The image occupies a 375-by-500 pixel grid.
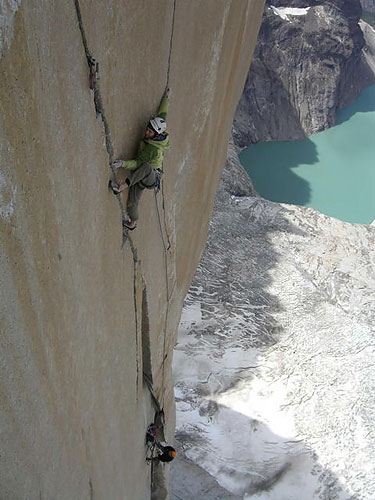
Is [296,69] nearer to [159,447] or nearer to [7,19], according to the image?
[159,447]

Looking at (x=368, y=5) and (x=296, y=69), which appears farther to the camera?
(x=368, y=5)

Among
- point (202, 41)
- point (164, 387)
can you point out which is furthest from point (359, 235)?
point (202, 41)

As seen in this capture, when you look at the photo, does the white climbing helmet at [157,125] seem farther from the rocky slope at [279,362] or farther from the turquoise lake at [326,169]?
the turquoise lake at [326,169]

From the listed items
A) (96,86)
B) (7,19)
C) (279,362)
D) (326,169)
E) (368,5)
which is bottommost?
(326,169)

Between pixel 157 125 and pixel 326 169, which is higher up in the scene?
pixel 157 125

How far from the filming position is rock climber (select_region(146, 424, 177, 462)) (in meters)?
5.08

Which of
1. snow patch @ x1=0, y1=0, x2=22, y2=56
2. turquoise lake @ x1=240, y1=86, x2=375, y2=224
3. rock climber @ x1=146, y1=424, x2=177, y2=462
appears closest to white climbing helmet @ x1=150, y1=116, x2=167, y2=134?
snow patch @ x1=0, y1=0, x2=22, y2=56

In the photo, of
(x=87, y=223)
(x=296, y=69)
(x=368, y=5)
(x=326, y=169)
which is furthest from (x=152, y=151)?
(x=368, y=5)

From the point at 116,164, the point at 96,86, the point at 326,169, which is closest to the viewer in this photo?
the point at 96,86

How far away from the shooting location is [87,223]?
261cm

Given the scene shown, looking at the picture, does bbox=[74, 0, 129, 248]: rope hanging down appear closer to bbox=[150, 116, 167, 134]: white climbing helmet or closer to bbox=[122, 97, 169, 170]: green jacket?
bbox=[122, 97, 169, 170]: green jacket

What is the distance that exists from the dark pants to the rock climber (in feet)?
8.90

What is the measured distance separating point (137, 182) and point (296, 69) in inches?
772

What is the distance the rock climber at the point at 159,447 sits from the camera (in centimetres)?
508
